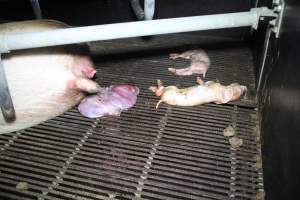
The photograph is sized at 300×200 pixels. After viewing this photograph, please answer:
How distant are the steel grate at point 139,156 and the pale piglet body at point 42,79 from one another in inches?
4.8

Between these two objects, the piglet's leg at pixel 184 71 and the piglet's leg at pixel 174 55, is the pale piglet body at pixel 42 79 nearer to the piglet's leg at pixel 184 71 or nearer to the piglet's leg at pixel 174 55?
the piglet's leg at pixel 184 71

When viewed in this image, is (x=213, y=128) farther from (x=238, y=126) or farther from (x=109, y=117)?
(x=109, y=117)

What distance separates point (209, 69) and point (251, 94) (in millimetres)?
567

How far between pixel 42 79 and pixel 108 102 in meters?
0.54

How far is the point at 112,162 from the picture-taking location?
2041 millimetres

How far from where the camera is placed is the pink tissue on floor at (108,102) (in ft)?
7.99

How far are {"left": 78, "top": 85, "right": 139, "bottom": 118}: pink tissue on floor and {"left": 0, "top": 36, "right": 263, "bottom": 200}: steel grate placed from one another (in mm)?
57

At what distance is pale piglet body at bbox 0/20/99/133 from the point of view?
85.3 inches

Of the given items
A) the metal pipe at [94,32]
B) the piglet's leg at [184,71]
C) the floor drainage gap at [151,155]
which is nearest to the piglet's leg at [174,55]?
the piglet's leg at [184,71]

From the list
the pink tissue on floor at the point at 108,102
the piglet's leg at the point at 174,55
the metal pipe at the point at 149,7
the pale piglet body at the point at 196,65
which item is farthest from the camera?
the piglet's leg at the point at 174,55

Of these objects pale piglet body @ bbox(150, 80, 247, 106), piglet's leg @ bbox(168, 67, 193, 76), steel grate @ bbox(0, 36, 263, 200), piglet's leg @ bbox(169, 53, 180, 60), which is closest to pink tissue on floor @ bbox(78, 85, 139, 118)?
steel grate @ bbox(0, 36, 263, 200)

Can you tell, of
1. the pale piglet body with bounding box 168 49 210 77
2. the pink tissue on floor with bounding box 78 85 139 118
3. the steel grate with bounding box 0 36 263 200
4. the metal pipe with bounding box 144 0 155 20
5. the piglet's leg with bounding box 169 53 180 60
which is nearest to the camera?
the steel grate with bounding box 0 36 263 200

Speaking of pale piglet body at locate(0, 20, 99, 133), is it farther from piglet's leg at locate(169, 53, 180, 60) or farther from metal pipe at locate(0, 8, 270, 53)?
piglet's leg at locate(169, 53, 180, 60)

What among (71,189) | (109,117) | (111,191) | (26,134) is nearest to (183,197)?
(111,191)
